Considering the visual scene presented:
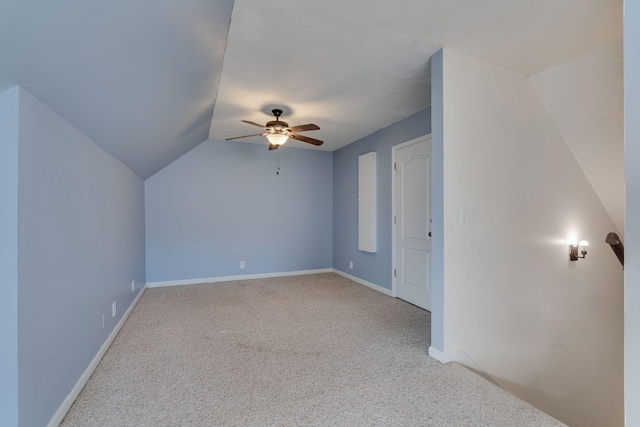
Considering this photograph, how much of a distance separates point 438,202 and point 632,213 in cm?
160

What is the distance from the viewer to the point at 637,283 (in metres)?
0.75

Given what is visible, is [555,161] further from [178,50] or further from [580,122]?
[178,50]

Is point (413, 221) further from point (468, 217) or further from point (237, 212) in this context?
point (237, 212)

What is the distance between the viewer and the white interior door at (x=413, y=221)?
3613 mm

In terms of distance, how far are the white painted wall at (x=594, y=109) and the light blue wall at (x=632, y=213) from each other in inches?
84.8

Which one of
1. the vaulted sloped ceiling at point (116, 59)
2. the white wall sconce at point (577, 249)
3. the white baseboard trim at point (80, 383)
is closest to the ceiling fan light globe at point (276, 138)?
the vaulted sloped ceiling at point (116, 59)

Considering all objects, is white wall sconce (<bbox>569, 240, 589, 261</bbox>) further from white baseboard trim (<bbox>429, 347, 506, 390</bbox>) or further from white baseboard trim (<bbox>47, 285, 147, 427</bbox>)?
white baseboard trim (<bbox>47, 285, 147, 427</bbox>)

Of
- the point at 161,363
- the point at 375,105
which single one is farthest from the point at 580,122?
the point at 161,363

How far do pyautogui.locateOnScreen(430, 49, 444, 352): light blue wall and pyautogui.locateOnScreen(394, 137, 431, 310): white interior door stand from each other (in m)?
1.23

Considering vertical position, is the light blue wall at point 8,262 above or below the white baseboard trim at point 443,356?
above

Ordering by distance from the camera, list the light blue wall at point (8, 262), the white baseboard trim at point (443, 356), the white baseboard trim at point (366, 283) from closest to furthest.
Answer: the light blue wall at point (8, 262) → the white baseboard trim at point (443, 356) → the white baseboard trim at point (366, 283)

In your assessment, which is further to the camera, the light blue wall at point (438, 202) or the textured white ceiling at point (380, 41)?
the light blue wall at point (438, 202)

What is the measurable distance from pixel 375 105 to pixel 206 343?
305 centimetres

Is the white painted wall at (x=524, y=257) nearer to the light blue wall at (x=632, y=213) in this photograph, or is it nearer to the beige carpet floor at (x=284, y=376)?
the beige carpet floor at (x=284, y=376)
